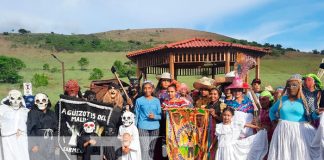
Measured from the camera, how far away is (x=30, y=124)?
772 centimetres

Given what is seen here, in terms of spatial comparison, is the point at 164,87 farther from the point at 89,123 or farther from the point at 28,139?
the point at 28,139

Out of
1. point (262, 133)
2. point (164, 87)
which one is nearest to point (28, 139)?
point (164, 87)


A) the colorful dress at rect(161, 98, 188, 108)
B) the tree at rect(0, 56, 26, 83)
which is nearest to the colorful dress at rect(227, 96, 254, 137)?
the colorful dress at rect(161, 98, 188, 108)

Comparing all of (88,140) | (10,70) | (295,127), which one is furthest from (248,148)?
(10,70)

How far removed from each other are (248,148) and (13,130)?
13.3 ft

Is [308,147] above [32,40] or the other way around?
the other way around

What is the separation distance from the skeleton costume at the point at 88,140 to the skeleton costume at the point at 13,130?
3.20 ft

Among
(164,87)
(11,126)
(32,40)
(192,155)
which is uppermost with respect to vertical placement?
(32,40)

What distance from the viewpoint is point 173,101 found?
8.08 meters

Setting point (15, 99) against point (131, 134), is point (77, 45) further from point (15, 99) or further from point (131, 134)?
point (131, 134)

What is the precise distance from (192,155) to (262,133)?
1.30 m

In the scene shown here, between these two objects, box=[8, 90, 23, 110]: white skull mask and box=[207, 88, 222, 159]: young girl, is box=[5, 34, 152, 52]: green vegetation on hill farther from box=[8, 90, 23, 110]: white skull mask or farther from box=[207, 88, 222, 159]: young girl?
box=[207, 88, 222, 159]: young girl

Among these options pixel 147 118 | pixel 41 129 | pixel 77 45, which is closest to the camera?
pixel 41 129

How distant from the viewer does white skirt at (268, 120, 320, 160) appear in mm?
6656
